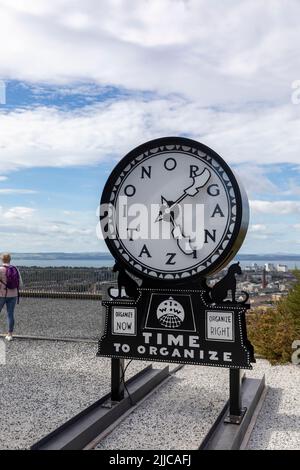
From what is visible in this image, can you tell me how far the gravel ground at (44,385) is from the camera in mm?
4805

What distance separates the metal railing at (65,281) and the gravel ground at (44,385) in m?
8.08

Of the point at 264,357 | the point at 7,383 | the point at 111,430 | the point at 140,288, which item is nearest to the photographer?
the point at 111,430

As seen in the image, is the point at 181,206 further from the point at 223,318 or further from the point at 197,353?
the point at 197,353

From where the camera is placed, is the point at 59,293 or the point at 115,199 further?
the point at 59,293

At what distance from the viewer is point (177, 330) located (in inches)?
203

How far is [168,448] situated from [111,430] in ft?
2.42

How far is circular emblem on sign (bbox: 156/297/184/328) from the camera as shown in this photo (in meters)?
5.16

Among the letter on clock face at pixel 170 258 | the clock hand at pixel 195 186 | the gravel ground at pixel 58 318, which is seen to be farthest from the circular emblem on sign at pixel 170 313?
the gravel ground at pixel 58 318

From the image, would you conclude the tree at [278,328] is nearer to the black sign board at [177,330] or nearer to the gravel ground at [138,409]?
the gravel ground at [138,409]

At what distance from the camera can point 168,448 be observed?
4.44 meters

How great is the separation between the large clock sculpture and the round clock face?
11 millimetres

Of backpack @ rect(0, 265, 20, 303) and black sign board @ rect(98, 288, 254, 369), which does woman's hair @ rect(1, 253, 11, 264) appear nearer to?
backpack @ rect(0, 265, 20, 303)

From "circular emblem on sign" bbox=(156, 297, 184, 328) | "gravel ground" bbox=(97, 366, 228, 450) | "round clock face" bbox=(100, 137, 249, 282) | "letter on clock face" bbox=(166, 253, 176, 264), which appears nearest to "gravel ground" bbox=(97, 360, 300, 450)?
"gravel ground" bbox=(97, 366, 228, 450)
